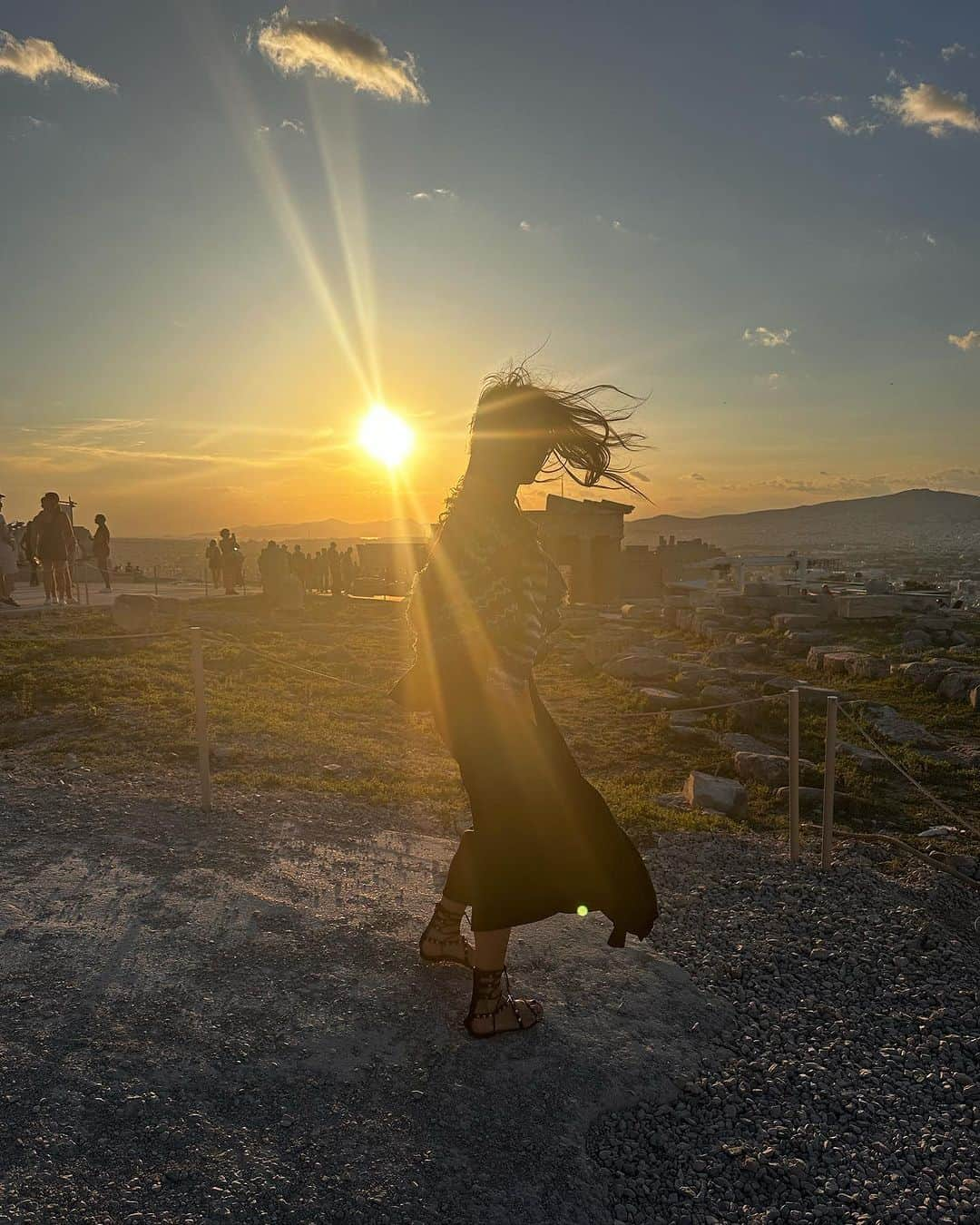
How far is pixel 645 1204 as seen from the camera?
8.34ft

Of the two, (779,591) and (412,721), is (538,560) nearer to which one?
(412,721)

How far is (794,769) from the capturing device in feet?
17.9

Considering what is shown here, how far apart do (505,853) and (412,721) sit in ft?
23.7

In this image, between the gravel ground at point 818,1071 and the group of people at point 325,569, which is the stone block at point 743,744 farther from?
the group of people at point 325,569

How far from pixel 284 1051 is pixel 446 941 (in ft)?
2.80

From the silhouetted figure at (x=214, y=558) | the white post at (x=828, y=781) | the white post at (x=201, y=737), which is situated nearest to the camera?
the white post at (x=828, y=781)

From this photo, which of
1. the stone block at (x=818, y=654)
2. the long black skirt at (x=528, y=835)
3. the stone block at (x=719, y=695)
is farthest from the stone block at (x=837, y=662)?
the long black skirt at (x=528, y=835)

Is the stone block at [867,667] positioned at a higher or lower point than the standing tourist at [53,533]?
lower

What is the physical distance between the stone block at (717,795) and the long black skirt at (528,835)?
425 cm

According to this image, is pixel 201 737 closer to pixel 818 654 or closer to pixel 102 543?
pixel 818 654

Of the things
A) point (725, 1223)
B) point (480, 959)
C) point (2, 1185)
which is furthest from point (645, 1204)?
point (2, 1185)

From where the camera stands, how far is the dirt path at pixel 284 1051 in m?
2.42

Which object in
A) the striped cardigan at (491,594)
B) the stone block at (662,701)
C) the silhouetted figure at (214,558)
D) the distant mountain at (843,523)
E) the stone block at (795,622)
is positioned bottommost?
the stone block at (662,701)

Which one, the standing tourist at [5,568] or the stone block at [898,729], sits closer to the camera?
the stone block at [898,729]
